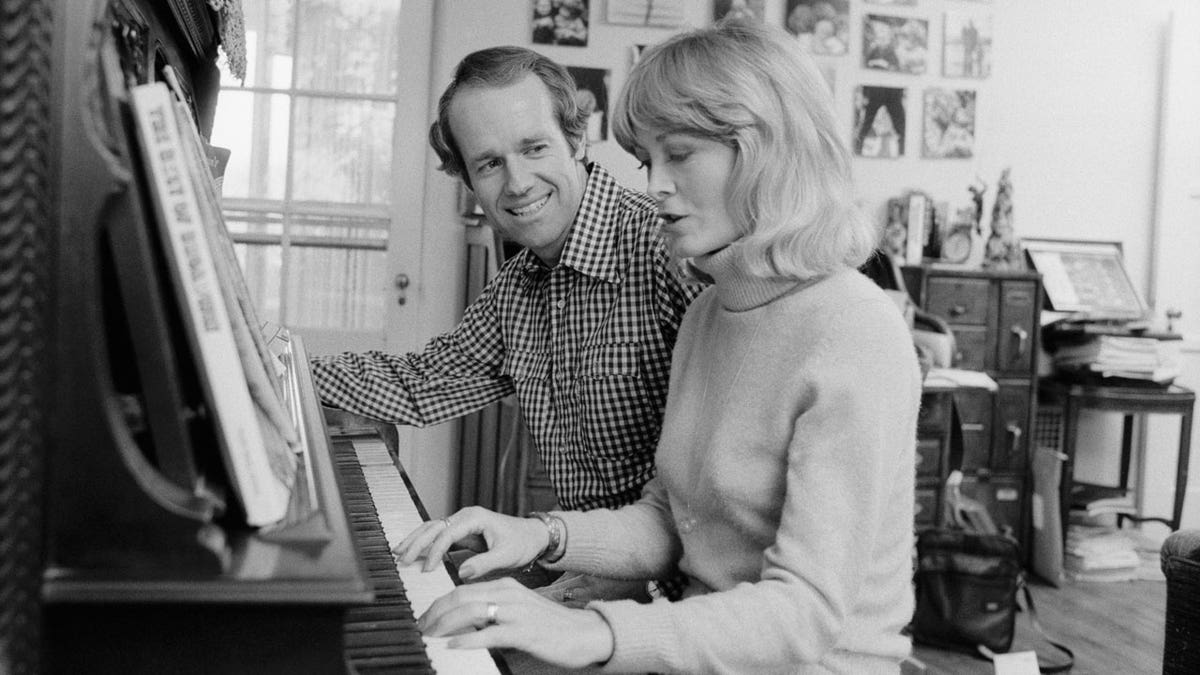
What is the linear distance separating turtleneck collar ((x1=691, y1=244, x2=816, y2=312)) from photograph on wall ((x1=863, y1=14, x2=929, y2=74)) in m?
3.96

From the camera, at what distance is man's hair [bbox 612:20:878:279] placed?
4.19 feet

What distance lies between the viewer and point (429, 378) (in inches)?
79.5

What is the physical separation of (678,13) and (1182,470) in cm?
297

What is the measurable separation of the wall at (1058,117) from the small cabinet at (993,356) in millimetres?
606

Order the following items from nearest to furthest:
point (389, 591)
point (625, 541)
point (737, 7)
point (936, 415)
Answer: point (389, 591), point (625, 541), point (936, 415), point (737, 7)

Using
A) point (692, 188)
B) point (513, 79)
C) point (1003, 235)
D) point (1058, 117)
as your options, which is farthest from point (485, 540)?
point (1058, 117)

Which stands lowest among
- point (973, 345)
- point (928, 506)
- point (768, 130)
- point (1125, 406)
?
point (928, 506)

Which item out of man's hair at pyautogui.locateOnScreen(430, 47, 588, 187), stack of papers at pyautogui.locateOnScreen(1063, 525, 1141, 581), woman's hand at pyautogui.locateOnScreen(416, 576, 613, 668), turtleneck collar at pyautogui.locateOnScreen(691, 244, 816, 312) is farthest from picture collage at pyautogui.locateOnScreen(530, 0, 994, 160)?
woman's hand at pyautogui.locateOnScreen(416, 576, 613, 668)

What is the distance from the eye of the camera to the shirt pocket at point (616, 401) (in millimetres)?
1744

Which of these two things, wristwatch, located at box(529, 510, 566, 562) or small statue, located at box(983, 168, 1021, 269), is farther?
small statue, located at box(983, 168, 1021, 269)

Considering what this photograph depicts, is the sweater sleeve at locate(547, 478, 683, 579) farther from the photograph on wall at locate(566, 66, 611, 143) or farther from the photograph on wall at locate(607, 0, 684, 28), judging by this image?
the photograph on wall at locate(607, 0, 684, 28)

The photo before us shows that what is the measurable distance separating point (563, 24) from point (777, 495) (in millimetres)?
3729

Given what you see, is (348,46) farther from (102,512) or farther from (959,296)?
(102,512)

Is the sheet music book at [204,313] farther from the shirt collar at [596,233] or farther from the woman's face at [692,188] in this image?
the shirt collar at [596,233]
